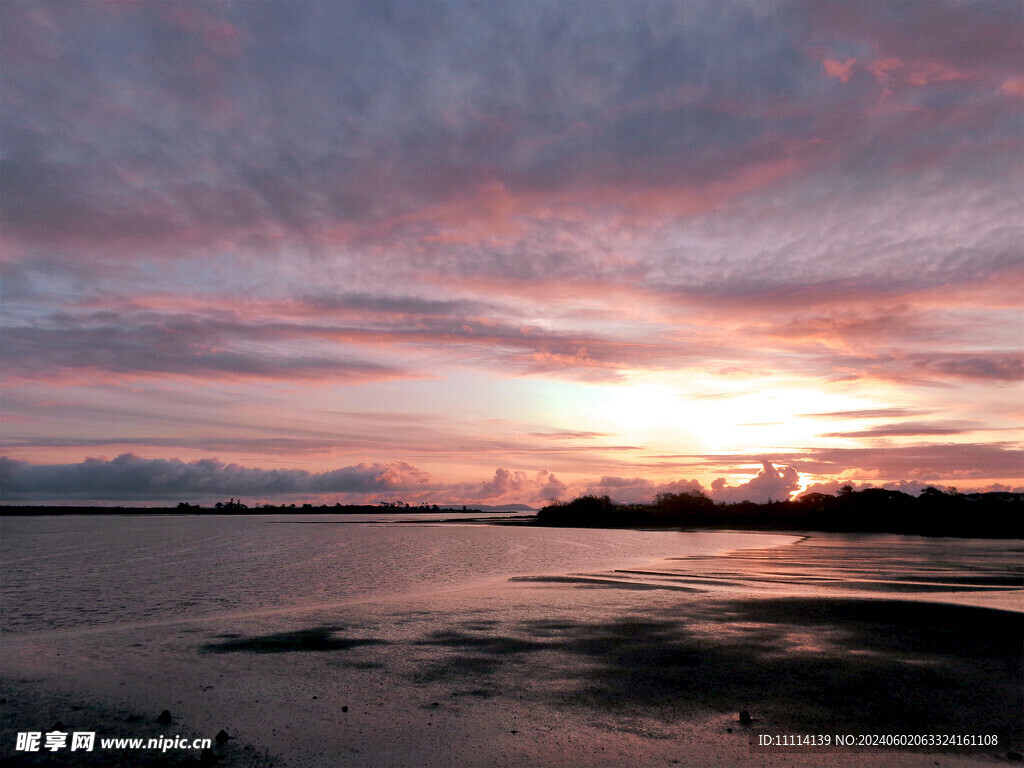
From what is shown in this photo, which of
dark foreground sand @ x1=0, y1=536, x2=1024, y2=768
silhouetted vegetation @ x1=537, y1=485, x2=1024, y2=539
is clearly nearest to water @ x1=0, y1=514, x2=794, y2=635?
dark foreground sand @ x1=0, y1=536, x2=1024, y2=768

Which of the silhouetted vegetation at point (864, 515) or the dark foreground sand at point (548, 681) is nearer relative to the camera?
the dark foreground sand at point (548, 681)

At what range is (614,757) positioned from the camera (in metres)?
9.33

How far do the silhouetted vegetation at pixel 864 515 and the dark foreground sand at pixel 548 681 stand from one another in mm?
64987

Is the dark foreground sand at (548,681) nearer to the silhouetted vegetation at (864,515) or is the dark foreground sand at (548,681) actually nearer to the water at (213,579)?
the water at (213,579)

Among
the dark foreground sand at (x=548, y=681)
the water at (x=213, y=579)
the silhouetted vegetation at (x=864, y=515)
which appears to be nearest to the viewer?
the dark foreground sand at (x=548, y=681)

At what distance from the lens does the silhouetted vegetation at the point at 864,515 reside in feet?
245

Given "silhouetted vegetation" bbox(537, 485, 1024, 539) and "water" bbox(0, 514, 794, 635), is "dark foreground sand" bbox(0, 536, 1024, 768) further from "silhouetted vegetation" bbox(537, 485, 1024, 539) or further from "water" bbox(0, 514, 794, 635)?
"silhouetted vegetation" bbox(537, 485, 1024, 539)

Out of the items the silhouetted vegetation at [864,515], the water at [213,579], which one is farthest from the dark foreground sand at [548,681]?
the silhouetted vegetation at [864,515]

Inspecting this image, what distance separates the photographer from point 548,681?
13000 mm

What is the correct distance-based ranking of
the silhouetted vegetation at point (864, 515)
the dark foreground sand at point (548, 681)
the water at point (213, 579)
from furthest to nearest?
the silhouetted vegetation at point (864, 515)
the water at point (213, 579)
the dark foreground sand at point (548, 681)

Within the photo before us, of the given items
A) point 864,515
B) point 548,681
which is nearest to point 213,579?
point 548,681

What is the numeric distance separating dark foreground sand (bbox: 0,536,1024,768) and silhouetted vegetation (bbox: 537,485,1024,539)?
6499 centimetres

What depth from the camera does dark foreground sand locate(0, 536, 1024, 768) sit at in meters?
9.74

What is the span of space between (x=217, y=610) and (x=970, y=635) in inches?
1019
